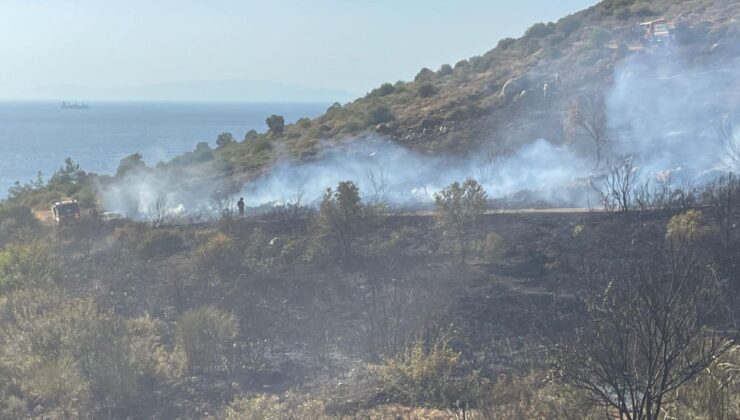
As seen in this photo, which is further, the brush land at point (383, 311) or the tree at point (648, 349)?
the brush land at point (383, 311)

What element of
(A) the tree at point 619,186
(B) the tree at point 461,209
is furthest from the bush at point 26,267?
(A) the tree at point 619,186

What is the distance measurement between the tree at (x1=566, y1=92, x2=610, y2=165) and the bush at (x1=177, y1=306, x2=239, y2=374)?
23416 mm

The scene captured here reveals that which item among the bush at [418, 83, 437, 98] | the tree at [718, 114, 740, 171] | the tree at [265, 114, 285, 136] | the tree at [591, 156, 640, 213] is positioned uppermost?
the bush at [418, 83, 437, 98]

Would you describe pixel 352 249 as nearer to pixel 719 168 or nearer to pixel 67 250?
pixel 67 250

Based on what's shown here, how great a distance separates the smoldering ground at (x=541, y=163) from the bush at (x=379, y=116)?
3.81 m

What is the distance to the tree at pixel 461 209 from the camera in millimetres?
24203

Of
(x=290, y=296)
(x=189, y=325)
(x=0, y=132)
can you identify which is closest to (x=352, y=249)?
(x=290, y=296)

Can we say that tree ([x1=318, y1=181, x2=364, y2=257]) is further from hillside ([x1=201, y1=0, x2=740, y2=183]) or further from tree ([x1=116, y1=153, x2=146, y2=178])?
tree ([x1=116, y1=153, x2=146, y2=178])

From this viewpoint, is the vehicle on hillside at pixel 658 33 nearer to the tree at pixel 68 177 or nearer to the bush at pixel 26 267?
the bush at pixel 26 267

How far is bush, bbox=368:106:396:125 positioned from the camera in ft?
159

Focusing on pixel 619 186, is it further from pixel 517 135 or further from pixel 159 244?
pixel 159 244

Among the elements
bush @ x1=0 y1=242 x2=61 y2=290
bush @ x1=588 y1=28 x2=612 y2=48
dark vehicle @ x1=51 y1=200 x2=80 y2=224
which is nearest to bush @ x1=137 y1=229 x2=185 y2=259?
bush @ x1=0 y1=242 x2=61 y2=290

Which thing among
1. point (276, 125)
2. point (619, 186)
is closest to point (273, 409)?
point (619, 186)

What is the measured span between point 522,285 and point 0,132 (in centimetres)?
18586
